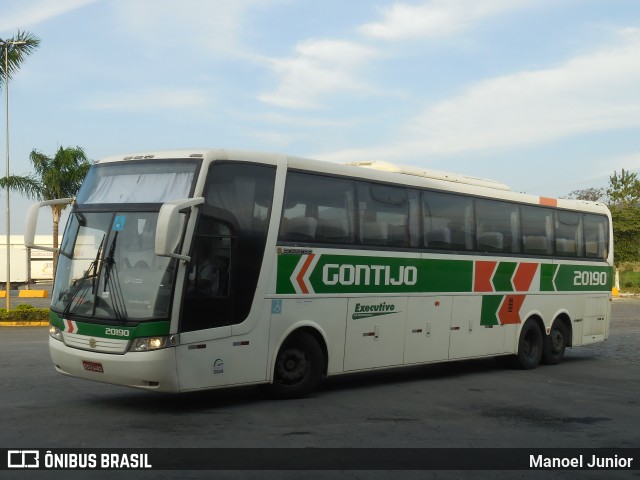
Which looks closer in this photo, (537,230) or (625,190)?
(537,230)

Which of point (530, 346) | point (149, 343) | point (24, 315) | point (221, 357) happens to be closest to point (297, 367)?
point (221, 357)

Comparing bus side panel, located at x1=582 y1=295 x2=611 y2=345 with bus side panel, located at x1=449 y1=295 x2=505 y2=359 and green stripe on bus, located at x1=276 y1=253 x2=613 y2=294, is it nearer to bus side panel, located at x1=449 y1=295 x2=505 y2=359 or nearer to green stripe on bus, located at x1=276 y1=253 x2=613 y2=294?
green stripe on bus, located at x1=276 y1=253 x2=613 y2=294

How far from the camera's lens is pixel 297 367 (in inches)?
A: 465

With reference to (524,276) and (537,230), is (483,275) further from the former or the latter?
(537,230)

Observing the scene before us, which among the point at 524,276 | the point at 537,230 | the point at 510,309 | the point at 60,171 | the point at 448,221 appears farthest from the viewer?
the point at 60,171

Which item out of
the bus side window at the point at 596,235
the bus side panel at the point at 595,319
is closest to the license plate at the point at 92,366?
the bus side panel at the point at 595,319

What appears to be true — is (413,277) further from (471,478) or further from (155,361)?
(471,478)

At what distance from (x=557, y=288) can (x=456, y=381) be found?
4.16 meters

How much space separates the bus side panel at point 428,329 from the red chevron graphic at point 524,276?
7.40 ft

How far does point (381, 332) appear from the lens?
524 inches

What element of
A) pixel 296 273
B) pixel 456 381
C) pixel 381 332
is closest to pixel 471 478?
pixel 296 273

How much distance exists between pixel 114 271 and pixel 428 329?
598cm

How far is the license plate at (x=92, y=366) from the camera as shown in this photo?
10.2m

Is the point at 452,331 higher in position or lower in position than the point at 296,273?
lower
